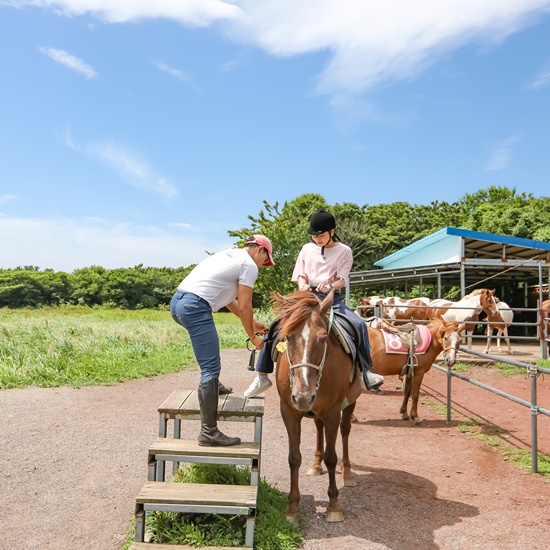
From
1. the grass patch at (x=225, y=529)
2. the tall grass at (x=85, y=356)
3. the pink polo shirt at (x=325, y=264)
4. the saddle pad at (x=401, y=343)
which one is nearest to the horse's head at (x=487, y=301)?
the saddle pad at (x=401, y=343)

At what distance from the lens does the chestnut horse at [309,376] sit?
144 inches

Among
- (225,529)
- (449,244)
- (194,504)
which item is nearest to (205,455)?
(194,504)

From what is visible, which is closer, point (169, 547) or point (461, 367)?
point (169, 547)

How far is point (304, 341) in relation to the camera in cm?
375

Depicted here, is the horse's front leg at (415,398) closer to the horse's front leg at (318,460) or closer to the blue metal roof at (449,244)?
the horse's front leg at (318,460)

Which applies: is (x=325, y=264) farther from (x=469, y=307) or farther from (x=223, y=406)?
(x=469, y=307)

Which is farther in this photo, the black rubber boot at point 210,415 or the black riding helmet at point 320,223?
the black riding helmet at point 320,223

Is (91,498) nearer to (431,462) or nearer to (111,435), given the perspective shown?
(111,435)

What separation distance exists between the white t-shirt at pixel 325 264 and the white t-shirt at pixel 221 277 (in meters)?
1.07

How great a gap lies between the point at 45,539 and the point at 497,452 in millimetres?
5004

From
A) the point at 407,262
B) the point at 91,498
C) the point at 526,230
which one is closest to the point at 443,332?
the point at 91,498

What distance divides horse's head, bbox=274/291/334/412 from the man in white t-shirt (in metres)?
0.34

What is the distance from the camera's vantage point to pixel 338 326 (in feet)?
14.5

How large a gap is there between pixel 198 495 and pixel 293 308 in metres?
1.49
